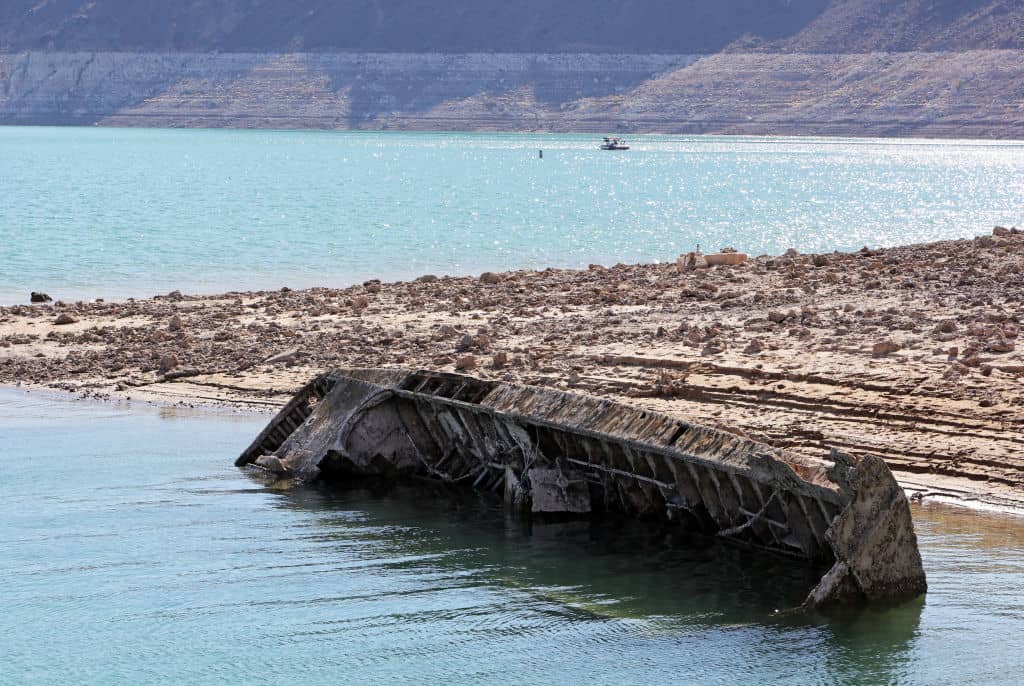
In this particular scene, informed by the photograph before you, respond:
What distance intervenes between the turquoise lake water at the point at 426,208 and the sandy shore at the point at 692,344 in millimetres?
9248

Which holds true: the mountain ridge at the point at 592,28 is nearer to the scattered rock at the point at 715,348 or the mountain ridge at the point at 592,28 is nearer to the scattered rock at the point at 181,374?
the scattered rock at the point at 715,348

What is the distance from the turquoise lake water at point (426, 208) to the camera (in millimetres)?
42562

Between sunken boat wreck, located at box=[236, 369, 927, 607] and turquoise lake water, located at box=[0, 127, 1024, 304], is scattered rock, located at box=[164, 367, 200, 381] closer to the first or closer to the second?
sunken boat wreck, located at box=[236, 369, 927, 607]

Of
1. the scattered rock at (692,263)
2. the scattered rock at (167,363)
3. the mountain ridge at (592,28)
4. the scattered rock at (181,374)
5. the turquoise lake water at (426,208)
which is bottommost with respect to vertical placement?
the scattered rock at (181,374)

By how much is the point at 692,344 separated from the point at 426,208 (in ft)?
159

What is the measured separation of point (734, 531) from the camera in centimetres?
1485

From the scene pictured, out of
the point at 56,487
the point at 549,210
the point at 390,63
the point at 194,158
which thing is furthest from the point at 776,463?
the point at 390,63

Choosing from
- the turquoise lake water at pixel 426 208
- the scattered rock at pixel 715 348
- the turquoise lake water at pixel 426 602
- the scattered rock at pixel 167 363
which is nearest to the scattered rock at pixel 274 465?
the turquoise lake water at pixel 426 602

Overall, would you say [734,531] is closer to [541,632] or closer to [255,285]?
[541,632]

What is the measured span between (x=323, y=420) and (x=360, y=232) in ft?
116

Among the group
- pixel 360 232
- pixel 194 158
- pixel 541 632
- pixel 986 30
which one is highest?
pixel 986 30

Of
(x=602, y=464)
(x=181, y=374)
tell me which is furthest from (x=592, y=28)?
(x=602, y=464)

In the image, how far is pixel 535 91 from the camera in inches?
6934

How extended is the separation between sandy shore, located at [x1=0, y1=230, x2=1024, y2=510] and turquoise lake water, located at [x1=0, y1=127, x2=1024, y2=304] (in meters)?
9.25
